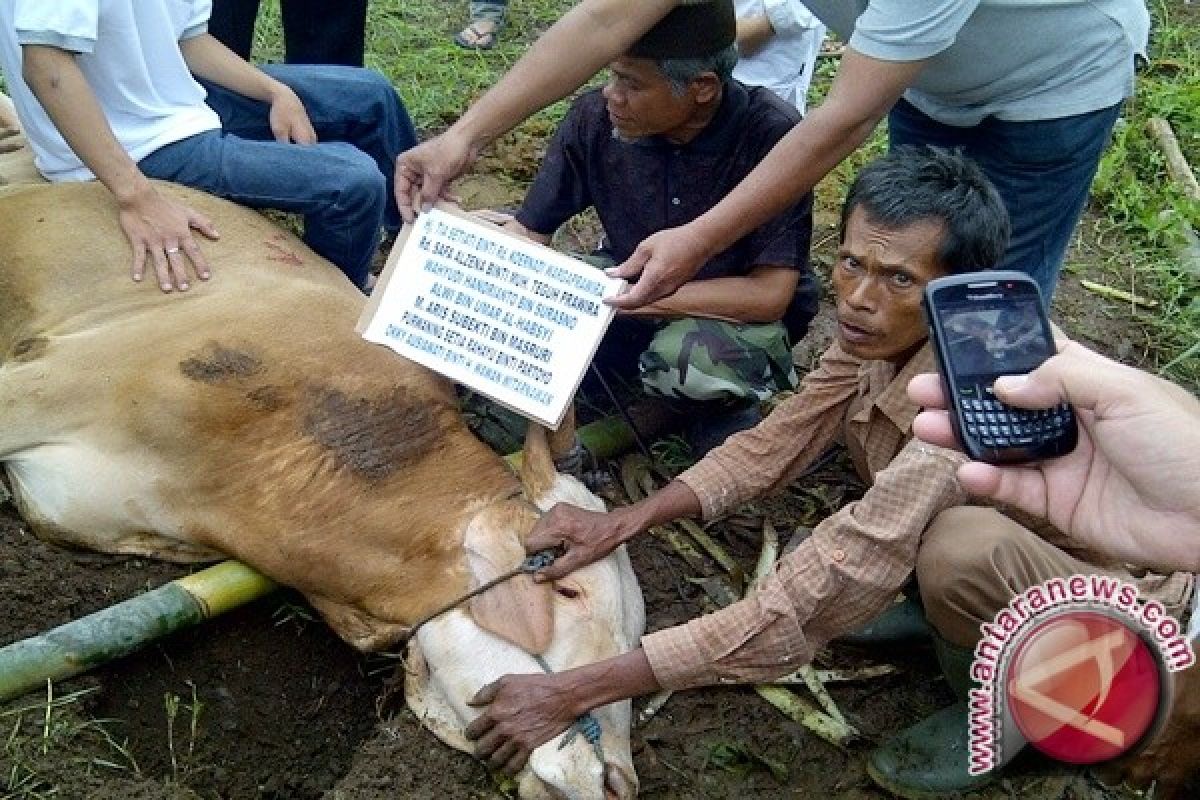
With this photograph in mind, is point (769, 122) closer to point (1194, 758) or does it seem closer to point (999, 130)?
point (999, 130)

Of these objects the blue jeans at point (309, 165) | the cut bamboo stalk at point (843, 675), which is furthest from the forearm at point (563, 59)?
the cut bamboo stalk at point (843, 675)

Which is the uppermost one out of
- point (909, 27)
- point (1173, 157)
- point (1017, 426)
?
point (909, 27)

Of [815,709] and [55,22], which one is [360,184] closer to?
[55,22]

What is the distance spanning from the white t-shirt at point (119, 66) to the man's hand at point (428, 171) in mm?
1027

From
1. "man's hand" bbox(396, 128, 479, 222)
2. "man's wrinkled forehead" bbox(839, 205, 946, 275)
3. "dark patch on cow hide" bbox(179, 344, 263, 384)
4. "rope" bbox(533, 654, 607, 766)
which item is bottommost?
"rope" bbox(533, 654, 607, 766)

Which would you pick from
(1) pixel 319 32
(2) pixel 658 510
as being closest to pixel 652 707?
(2) pixel 658 510

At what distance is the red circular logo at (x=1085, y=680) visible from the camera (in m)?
2.41

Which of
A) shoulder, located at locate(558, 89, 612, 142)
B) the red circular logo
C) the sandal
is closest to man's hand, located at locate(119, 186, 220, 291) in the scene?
shoulder, located at locate(558, 89, 612, 142)

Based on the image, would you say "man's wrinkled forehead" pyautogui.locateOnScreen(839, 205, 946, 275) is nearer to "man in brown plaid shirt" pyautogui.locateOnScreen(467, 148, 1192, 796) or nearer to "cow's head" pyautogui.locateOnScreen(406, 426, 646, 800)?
"man in brown plaid shirt" pyautogui.locateOnScreen(467, 148, 1192, 796)

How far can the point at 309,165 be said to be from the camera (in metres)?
4.53

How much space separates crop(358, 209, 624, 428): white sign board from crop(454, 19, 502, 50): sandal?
3.89m

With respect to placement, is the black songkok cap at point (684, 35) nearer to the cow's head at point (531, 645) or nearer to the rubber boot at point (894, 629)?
the cow's head at point (531, 645)

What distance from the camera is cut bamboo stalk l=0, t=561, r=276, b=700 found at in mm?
3199

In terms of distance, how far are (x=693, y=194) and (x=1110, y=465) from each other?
2.16 metres
